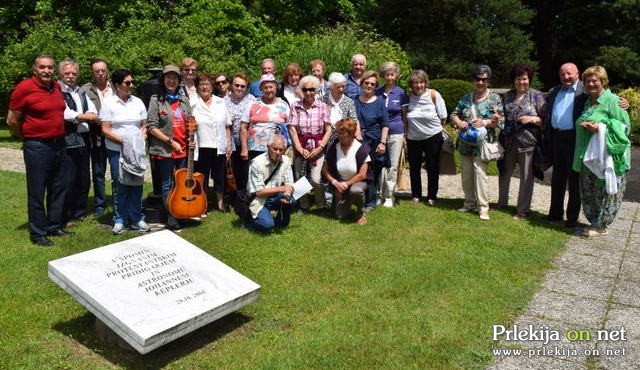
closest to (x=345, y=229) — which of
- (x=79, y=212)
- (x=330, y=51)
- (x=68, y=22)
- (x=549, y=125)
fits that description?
(x=549, y=125)

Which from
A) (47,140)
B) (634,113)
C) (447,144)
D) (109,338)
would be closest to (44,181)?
(47,140)

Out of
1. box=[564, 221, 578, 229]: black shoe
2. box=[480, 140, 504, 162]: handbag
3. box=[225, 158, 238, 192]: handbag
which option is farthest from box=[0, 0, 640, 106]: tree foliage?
box=[564, 221, 578, 229]: black shoe

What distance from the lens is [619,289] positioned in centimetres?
524

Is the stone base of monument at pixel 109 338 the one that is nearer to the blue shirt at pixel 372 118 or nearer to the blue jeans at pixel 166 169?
the blue jeans at pixel 166 169

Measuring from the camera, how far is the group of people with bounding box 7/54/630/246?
6203 mm

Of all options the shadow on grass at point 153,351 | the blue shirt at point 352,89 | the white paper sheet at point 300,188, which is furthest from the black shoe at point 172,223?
the blue shirt at point 352,89

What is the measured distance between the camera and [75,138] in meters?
6.68

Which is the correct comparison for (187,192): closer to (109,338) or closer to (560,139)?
(109,338)

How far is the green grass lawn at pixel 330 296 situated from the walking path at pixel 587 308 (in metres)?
0.17

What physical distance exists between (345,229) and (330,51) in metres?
7.06

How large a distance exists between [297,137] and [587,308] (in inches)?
151

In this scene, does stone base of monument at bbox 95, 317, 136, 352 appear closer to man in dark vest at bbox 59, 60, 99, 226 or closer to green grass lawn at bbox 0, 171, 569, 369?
green grass lawn at bbox 0, 171, 569, 369

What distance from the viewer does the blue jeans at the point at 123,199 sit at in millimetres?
6445

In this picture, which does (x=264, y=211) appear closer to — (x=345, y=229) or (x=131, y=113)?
(x=345, y=229)
